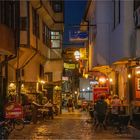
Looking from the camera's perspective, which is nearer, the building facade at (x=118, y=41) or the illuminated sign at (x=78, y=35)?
the building facade at (x=118, y=41)

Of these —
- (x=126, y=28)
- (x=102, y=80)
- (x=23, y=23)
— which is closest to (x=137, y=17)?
(x=126, y=28)

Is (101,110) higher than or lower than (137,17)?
lower

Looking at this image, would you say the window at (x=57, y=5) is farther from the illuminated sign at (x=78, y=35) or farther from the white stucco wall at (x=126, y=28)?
the white stucco wall at (x=126, y=28)

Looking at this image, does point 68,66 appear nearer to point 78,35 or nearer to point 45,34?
point 78,35

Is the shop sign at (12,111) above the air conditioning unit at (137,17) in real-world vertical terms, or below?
below

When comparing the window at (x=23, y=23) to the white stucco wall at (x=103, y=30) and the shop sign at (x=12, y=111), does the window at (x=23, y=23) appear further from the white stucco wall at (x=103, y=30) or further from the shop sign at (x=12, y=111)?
the shop sign at (x=12, y=111)

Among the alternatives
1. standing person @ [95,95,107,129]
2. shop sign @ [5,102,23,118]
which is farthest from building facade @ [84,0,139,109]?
shop sign @ [5,102,23,118]

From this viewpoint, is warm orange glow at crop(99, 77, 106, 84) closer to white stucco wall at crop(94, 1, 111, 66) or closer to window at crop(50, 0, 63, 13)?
white stucco wall at crop(94, 1, 111, 66)

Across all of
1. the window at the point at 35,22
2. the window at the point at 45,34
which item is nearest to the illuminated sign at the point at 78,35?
the window at the point at 45,34

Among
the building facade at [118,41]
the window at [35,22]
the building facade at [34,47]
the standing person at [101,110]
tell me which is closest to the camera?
the building facade at [118,41]

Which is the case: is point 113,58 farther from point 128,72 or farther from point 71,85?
point 71,85

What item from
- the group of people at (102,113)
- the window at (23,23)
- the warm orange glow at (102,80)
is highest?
the window at (23,23)

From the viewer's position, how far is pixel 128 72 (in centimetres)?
2752

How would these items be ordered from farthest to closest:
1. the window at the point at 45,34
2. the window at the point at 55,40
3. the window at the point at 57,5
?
the window at the point at 55,40, the window at the point at 57,5, the window at the point at 45,34
